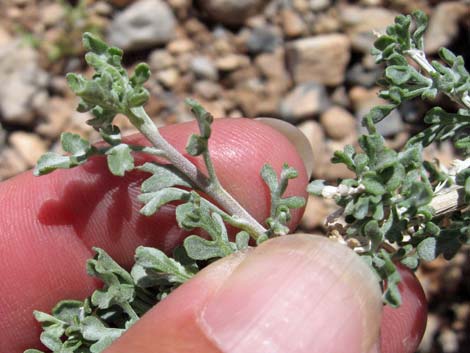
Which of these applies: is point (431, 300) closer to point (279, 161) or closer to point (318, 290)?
point (279, 161)

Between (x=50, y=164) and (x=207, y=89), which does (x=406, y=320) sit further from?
(x=207, y=89)

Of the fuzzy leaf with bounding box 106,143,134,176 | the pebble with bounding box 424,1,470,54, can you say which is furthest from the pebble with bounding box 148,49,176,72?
the fuzzy leaf with bounding box 106,143,134,176

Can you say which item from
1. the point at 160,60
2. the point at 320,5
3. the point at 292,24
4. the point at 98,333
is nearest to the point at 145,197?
the point at 98,333

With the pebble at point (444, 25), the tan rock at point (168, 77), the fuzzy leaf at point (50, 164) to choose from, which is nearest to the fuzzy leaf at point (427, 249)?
the fuzzy leaf at point (50, 164)

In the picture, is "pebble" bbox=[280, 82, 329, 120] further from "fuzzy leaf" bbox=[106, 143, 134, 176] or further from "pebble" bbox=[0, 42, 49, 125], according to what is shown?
"fuzzy leaf" bbox=[106, 143, 134, 176]

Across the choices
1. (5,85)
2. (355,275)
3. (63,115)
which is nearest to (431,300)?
(355,275)

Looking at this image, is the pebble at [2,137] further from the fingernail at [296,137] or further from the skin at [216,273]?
the fingernail at [296,137]

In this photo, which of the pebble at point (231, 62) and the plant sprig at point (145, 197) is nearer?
the plant sprig at point (145, 197)
